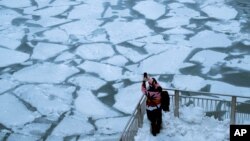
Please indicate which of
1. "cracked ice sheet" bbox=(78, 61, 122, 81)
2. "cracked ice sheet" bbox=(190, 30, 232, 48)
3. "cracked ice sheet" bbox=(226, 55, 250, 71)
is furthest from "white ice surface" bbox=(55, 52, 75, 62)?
"cracked ice sheet" bbox=(226, 55, 250, 71)

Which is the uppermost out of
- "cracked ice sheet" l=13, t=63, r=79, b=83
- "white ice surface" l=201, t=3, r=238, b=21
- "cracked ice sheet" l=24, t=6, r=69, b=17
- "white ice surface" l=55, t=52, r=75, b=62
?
"cracked ice sheet" l=24, t=6, r=69, b=17

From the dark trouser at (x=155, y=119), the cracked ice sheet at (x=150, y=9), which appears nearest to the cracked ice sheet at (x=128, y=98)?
the dark trouser at (x=155, y=119)

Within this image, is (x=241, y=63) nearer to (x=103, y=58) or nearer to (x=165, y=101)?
(x=103, y=58)

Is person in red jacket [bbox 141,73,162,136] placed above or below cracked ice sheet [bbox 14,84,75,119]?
above

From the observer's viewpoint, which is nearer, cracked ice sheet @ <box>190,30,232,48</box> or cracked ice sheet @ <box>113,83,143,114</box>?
cracked ice sheet @ <box>113,83,143,114</box>

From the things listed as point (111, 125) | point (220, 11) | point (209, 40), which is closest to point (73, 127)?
point (111, 125)

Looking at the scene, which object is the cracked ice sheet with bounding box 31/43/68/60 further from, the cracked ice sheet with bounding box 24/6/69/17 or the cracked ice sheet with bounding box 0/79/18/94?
the cracked ice sheet with bounding box 24/6/69/17

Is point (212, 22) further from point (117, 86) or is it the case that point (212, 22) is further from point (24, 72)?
point (24, 72)

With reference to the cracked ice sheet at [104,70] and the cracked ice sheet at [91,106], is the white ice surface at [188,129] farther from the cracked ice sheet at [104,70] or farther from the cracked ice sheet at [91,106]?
the cracked ice sheet at [104,70]
